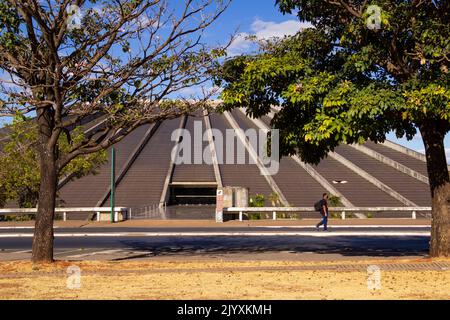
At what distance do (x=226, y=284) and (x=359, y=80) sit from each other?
7220 millimetres

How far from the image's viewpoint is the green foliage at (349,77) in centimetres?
1213

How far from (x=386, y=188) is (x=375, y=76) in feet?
97.0

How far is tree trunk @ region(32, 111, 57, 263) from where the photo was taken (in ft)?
43.0

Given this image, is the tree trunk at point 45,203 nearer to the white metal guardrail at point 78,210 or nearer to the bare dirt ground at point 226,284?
the bare dirt ground at point 226,284

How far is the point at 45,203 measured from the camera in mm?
13289

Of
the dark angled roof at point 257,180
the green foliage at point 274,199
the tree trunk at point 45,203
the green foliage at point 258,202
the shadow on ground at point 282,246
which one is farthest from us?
the dark angled roof at point 257,180

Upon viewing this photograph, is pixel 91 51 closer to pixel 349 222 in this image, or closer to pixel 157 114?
pixel 157 114

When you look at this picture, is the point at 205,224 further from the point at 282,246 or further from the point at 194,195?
the point at 194,195

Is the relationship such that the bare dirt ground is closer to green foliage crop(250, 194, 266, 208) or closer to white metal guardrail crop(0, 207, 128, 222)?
white metal guardrail crop(0, 207, 128, 222)

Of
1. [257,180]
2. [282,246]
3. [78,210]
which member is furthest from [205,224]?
[257,180]

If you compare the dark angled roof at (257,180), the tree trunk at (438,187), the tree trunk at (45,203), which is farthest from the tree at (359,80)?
the dark angled roof at (257,180)

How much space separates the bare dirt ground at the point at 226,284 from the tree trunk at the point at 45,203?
0.75 m
